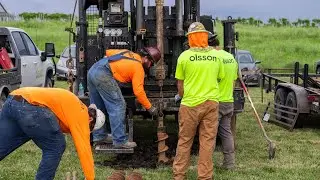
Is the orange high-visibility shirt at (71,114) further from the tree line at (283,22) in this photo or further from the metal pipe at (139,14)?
the tree line at (283,22)

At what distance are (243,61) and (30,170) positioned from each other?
17.2 meters

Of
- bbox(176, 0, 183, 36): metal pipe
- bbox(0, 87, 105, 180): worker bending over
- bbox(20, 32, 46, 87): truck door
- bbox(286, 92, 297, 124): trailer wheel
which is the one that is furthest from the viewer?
bbox(20, 32, 46, 87): truck door

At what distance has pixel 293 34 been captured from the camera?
42281 mm

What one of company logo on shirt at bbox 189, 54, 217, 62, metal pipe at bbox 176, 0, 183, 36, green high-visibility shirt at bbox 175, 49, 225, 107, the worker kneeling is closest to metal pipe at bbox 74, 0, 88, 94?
the worker kneeling

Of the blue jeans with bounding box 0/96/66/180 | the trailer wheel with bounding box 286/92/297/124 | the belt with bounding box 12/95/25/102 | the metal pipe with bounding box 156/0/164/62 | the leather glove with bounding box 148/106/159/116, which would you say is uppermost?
the metal pipe with bounding box 156/0/164/62

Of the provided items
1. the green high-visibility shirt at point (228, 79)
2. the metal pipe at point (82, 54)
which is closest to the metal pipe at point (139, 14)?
the metal pipe at point (82, 54)

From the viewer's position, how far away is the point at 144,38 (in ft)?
30.7

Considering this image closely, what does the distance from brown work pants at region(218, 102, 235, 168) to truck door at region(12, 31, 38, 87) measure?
5.97m

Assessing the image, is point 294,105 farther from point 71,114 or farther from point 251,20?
point 251,20

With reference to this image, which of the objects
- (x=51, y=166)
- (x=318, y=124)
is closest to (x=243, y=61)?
(x=318, y=124)

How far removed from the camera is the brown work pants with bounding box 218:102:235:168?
846 centimetres

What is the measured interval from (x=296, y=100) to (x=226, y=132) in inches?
161

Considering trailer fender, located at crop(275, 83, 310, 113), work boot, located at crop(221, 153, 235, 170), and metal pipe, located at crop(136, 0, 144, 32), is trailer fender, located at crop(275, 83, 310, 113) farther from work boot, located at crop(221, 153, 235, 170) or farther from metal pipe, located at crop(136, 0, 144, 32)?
metal pipe, located at crop(136, 0, 144, 32)

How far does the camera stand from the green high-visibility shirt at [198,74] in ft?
24.3
